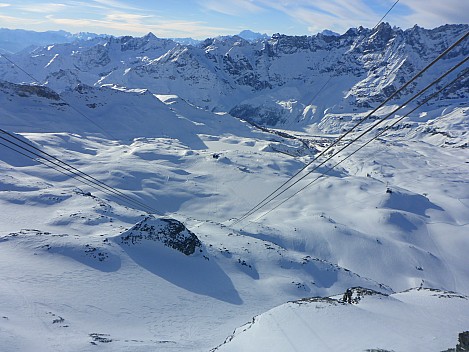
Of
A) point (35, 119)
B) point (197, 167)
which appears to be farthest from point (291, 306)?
point (35, 119)

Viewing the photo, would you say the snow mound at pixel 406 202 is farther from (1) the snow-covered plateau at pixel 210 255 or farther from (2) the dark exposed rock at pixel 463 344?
(2) the dark exposed rock at pixel 463 344

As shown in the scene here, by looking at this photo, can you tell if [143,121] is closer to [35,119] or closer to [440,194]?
→ [35,119]

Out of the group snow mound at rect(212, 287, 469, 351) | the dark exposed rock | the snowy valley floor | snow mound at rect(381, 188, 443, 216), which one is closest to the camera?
the dark exposed rock

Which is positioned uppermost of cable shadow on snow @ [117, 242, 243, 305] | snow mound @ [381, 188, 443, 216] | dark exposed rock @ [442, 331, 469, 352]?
snow mound @ [381, 188, 443, 216]

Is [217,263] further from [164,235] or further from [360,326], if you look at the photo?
[360,326]

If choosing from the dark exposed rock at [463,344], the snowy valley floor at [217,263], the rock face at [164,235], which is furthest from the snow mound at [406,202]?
the dark exposed rock at [463,344]

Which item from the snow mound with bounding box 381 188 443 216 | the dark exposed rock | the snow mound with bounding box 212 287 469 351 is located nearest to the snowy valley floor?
the snow mound with bounding box 212 287 469 351

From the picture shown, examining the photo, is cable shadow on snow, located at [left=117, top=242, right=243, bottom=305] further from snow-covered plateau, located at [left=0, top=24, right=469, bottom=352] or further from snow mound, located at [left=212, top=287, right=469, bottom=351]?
snow mound, located at [left=212, top=287, right=469, bottom=351]
